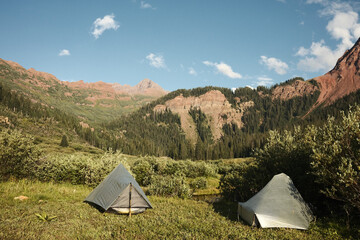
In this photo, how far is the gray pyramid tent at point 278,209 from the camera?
16994mm

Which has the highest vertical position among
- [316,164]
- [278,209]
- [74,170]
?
[316,164]

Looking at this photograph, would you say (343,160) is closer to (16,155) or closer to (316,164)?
(316,164)

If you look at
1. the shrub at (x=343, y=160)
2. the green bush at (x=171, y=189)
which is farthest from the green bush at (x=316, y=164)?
the green bush at (x=171, y=189)

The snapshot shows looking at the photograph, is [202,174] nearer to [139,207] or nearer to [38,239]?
[139,207]

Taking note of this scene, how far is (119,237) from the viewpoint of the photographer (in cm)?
1305

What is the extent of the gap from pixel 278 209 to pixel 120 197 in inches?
531

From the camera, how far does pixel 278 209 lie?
17562mm

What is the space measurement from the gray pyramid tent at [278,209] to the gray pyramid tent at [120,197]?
30.8 feet

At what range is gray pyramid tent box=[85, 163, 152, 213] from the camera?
59.9 feet

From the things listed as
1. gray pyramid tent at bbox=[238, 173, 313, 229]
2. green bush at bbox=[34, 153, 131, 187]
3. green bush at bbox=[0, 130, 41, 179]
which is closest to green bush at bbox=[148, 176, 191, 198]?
green bush at bbox=[34, 153, 131, 187]

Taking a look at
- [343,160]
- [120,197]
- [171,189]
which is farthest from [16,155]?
[343,160]

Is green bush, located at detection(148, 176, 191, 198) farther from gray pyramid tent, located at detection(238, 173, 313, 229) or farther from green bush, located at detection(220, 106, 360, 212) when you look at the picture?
gray pyramid tent, located at detection(238, 173, 313, 229)

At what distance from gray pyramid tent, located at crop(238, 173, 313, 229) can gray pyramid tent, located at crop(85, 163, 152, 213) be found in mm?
9374

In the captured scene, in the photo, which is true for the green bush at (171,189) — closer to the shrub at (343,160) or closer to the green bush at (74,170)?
the green bush at (74,170)
